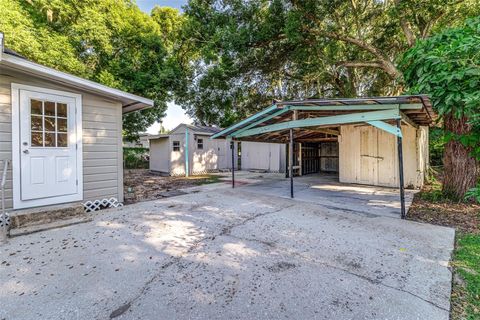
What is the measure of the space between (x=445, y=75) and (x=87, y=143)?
6794 millimetres

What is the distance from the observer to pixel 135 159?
16109 mm

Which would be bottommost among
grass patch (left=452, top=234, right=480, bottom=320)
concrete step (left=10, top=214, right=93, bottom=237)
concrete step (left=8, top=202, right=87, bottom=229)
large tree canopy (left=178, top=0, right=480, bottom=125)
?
grass patch (left=452, top=234, right=480, bottom=320)

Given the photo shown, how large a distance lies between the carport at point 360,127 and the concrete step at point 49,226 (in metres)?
4.65

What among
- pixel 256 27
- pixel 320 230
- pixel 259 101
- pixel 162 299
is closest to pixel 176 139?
pixel 259 101

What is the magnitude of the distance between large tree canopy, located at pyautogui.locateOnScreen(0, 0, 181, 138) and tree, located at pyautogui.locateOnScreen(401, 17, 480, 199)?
1076 centimetres

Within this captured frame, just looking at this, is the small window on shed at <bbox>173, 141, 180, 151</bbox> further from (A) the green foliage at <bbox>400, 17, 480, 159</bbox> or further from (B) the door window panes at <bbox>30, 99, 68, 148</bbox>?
(A) the green foliage at <bbox>400, 17, 480, 159</bbox>

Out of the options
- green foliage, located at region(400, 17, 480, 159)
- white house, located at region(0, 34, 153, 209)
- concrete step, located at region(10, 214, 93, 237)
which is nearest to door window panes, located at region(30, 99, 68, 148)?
white house, located at region(0, 34, 153, 209)

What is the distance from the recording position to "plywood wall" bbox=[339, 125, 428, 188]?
7.14 metres

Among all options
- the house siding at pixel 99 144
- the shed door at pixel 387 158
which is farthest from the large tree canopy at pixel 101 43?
the shed door at pixel 387 158

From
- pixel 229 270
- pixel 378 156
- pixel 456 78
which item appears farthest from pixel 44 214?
pixel 378 156

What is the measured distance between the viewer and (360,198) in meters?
5.98

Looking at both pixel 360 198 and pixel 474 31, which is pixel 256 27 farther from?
pixel 360 198

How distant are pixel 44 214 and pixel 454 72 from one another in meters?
Result: 7.23

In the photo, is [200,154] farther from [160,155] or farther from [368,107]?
[368,107]
